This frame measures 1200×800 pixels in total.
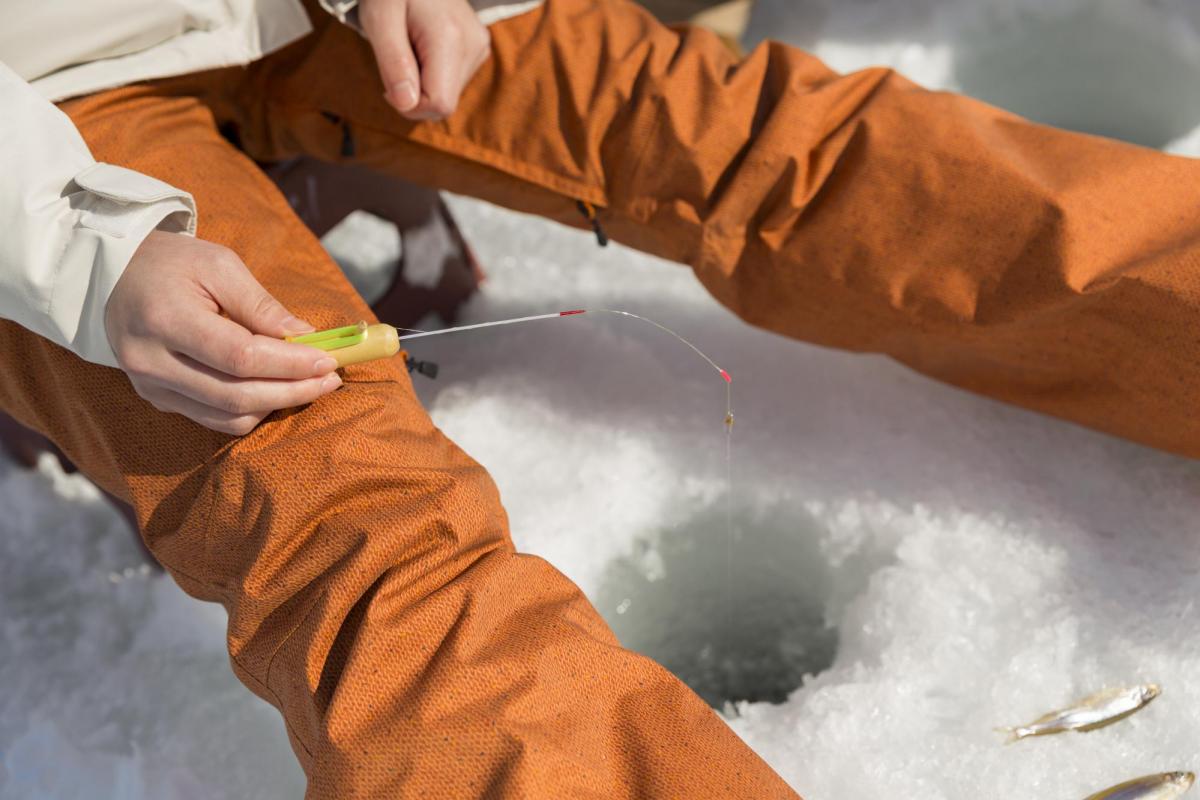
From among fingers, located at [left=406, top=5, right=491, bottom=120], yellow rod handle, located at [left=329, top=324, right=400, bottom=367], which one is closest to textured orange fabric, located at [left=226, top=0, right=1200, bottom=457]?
fingers, located at [left=406, top=5, right=491, bottom=120]

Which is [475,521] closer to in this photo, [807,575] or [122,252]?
[122,252]

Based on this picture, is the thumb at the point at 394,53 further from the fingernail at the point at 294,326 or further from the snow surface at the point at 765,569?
the snow surface at the point at 765,569

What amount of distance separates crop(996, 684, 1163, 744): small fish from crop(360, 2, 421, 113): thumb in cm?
73

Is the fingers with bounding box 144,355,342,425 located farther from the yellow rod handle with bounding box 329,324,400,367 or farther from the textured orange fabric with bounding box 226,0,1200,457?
the textured orange fabric with bounding box 226,0,1200,457

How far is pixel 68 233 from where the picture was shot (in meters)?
0.71

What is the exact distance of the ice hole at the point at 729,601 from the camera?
101cm

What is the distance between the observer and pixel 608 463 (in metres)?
1.09

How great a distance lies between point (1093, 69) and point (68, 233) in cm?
140

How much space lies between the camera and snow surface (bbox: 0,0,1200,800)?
85cm

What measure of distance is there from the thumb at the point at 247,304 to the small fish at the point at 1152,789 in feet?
2.31

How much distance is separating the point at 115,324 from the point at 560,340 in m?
0.60

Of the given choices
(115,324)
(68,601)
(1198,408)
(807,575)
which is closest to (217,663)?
(68,601)

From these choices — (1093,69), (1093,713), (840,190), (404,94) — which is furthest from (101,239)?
(1093,69)

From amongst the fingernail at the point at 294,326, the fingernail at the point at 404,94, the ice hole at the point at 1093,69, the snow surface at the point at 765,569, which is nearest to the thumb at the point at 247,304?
the fingernail at the point at 294,326
